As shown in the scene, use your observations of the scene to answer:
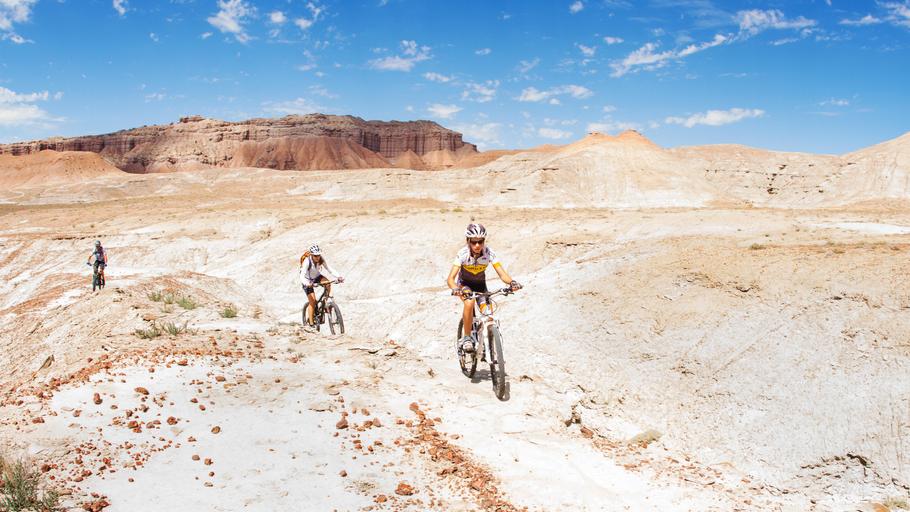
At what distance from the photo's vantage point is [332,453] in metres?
6.32

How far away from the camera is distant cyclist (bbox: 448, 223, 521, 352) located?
8.35 metres

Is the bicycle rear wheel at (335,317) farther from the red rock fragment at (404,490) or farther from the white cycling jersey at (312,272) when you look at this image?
the red rock fragment at (404,490)

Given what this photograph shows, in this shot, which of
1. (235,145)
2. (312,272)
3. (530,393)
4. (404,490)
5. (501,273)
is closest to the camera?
(404,490)

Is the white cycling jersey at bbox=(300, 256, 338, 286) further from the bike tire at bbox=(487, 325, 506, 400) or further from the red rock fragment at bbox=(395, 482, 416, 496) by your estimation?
the red rock fragment at bbox=(395, 482, 416, 496)

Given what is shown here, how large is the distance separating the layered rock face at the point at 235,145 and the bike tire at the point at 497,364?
487 feet

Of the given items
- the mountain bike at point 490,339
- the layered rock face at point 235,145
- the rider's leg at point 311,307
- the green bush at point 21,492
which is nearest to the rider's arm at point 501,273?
the mountain bike at point 490,339

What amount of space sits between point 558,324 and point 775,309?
430cm

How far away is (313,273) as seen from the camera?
39.1ft

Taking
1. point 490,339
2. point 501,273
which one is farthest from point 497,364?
point 501,273

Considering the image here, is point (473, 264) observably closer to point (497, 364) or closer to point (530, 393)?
point (497, 364)

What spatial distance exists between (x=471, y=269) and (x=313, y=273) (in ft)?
15.1

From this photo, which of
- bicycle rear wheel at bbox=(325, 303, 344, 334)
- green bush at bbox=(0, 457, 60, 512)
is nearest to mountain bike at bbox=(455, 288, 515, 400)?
bicycle rear wheel at bbox=(325, 303, 344, 334)

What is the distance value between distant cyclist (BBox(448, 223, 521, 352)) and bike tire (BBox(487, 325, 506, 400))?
1.37 feet

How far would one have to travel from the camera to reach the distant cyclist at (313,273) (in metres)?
11.7
